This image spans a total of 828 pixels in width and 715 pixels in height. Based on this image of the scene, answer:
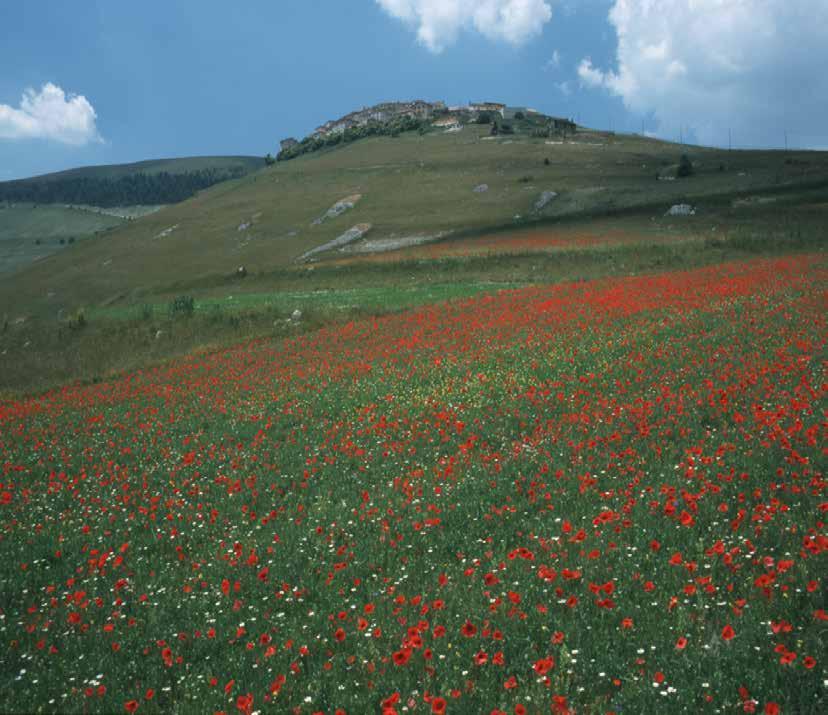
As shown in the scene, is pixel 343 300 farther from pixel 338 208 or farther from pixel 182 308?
pixel 338 208

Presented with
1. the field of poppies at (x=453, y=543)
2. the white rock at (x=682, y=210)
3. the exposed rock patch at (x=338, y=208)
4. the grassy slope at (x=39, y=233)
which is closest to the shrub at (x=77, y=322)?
the field of poppies at (x=453, y=543)

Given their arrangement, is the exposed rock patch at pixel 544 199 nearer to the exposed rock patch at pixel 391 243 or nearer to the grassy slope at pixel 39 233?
the exposed rock patch at pixel 391 243

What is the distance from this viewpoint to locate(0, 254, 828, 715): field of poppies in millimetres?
5230

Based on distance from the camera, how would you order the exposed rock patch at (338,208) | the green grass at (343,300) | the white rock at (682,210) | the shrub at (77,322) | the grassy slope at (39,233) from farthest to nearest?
the grassy slope at (39,233) < the exposed rock patch at (338,208) < the white rock at (682,210) < the shrub at (77,322) < the green grass at (343,300)

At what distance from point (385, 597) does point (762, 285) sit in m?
22.0

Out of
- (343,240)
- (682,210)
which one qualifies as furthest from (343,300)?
(682,210)

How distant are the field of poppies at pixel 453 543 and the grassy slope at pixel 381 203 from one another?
51.2m

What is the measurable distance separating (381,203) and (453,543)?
87455mm

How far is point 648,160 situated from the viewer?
3974 inches

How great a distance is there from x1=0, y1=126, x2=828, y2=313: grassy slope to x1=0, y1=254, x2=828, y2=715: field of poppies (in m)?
51.2

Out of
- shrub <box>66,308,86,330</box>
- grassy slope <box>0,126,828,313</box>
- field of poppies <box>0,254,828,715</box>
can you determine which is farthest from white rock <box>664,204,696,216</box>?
shrub <box>66,308,86,330</box>

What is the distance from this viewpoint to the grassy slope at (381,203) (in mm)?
68000

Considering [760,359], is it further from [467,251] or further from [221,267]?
[221,267]

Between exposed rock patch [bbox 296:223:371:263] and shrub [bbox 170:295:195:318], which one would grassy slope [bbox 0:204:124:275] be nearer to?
exposed rock patch [bbox 296:223:371:263]
